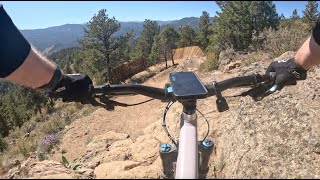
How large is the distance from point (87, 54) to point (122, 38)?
14.1 feet

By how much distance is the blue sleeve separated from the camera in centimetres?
146

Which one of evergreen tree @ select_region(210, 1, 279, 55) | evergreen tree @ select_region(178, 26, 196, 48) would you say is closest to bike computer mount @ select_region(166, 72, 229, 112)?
evergreen tree @ select_region(210, 1, 279, 55)

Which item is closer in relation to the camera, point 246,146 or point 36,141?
point 246,146

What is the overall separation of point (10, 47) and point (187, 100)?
820mm

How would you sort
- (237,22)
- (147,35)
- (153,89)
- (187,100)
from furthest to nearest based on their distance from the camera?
(147,35), (237,22), (153,89), (187,100)

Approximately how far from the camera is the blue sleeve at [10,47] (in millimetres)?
1461

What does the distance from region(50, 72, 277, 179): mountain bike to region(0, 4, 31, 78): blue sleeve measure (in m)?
0.40

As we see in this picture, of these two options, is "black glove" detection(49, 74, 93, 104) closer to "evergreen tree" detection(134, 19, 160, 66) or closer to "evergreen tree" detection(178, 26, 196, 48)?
"evergreen tree" detection(134, 19, 160, 66)

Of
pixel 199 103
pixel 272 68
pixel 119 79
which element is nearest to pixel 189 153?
pixel 272 68

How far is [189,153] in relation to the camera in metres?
1.06

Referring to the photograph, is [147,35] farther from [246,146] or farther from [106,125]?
[246,146]

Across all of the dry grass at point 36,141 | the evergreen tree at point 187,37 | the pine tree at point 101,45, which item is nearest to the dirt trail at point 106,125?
the dry grass at point 36,141

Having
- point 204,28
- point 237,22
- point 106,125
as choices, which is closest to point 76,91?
point 106,125

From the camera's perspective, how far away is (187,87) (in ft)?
4.58
